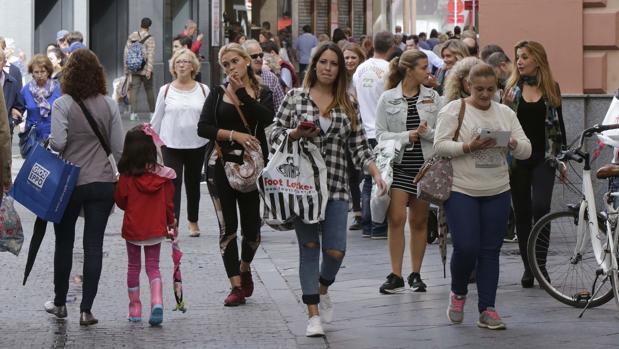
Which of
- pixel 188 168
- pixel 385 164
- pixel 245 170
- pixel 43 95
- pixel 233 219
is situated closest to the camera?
pixel 245 170

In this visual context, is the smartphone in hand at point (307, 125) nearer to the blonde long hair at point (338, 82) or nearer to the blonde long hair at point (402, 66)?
the blonde long hair at point (338, 82)

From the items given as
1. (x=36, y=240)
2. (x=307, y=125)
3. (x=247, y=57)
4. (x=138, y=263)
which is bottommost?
(x=138, y=263)

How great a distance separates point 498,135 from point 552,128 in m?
1.86

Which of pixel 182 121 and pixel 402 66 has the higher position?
pixel 402 66

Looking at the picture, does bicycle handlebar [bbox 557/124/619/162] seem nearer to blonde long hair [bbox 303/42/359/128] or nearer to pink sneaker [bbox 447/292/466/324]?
pink sneaker [bbox 447/292/466/324]

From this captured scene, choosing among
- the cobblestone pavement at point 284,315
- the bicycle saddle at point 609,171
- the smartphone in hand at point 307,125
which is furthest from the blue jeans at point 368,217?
the smartphone in hand at point 307,125

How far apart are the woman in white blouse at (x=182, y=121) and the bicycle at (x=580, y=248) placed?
4.35 m

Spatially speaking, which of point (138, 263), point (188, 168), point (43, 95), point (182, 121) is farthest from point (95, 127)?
point (43, 95)

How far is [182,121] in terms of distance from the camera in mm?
13609

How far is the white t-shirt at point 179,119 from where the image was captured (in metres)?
13.6

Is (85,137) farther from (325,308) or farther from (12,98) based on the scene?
(12,98)

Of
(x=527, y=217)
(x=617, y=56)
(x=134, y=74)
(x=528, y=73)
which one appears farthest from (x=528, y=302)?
(x=134, y=74)

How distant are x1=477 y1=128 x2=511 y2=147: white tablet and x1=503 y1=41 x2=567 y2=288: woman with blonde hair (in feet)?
5.55

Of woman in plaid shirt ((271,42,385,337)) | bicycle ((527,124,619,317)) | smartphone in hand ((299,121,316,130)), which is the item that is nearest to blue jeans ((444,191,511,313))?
woman in plaid shirt ((271,42,385,337))
